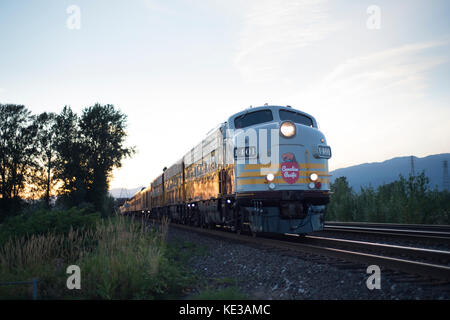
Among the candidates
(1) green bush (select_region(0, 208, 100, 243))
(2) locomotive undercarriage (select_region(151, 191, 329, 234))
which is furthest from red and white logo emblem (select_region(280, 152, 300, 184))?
(1) green bush (select_region(0, 208, 100, 243))

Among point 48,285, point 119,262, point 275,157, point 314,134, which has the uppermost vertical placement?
point 314,134

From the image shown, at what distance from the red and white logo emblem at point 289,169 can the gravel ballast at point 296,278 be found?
7.65ft

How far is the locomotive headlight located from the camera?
10.4 m

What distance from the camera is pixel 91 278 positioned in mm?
5781

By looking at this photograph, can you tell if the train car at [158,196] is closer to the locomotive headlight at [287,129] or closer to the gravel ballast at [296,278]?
the locomotive headlight at [287,129]

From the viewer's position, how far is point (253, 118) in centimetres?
1130

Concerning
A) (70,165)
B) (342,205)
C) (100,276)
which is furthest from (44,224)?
(70,165)

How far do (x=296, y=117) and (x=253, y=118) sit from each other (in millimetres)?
1388

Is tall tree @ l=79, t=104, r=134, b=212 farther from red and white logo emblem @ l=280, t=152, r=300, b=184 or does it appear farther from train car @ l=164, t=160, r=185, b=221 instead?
red and white logo emblem @ l=280, t=152, r=300, b=184

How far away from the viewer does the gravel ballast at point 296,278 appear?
15.8 ft

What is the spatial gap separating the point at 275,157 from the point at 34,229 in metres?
6.28
